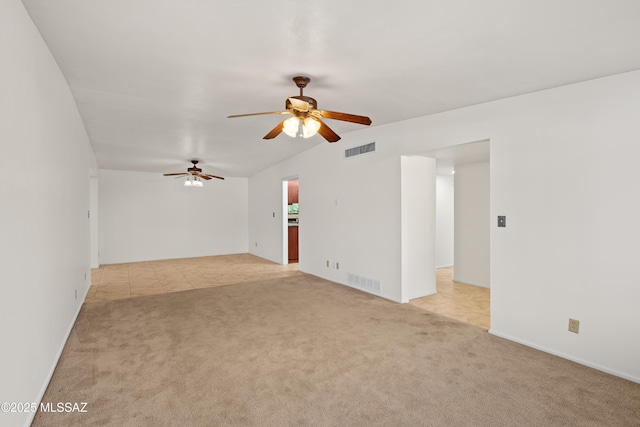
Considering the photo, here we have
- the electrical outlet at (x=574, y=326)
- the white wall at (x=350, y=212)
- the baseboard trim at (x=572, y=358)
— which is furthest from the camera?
the white wall at (x=350, y=212)

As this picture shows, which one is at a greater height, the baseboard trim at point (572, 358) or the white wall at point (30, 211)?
the white wall at point (30, 211)

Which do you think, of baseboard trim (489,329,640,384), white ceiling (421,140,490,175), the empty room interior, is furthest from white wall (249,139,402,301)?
baseboard trim (489,329,640,384)

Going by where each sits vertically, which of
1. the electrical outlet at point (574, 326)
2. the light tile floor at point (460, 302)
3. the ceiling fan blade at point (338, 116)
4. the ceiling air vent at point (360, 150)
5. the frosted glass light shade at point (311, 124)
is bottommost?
the light tile floor at point (460, 302)

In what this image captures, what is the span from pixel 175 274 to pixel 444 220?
5845 millimetres

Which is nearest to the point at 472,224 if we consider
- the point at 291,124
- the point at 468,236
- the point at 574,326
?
the point at 468,236

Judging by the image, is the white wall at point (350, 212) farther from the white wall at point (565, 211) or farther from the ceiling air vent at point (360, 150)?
the white wall at point (565, 211)

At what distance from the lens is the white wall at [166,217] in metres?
8.18

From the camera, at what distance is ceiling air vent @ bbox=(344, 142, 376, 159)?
491 centimetres

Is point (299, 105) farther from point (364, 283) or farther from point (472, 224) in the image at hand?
point (472, 224)

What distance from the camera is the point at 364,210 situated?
5.10m

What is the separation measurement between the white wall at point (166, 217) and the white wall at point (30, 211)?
5.48 meters

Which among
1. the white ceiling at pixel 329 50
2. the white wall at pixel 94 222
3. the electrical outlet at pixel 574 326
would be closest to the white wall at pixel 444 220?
the white ceiling at pixel 329 50

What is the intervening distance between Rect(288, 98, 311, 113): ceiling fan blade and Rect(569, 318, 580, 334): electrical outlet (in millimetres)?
2999

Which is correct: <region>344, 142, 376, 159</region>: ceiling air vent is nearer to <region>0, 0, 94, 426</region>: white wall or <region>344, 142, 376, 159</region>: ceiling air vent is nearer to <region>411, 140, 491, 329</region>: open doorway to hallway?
<region>411, 140, 491, 329</region>: open doorway to hallway
